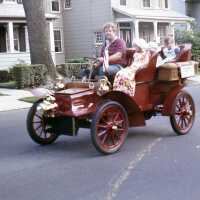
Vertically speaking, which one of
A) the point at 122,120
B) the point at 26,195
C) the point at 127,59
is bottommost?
the point at 26,195

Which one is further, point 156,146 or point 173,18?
point 173,18

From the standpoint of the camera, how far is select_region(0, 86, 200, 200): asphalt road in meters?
5.62

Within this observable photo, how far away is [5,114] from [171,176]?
807cm

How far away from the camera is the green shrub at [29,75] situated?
2033cm

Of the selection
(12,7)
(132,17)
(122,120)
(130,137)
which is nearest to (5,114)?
(130,137)

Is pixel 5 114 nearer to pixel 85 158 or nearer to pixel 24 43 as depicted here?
pixel 85 158

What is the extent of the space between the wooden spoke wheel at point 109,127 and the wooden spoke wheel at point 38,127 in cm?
107

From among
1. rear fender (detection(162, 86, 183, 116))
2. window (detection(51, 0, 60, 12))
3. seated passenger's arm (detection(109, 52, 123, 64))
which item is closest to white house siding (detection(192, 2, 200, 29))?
window (detection(51, 0, 60, 12))

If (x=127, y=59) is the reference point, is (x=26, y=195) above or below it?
below

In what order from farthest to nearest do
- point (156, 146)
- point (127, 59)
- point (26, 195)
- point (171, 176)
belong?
point (127, 59) → point (156, 146) → point (171, 176) → point (26, 195)

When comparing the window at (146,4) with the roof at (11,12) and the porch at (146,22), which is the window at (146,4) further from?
the roof at (11,12)

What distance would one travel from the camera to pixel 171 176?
6.21m

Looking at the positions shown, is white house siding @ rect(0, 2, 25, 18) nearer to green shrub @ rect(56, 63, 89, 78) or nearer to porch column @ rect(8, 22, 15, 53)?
porch column @ rect(8, 22, 15, 53)

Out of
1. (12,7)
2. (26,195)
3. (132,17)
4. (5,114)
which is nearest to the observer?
(26,195)
